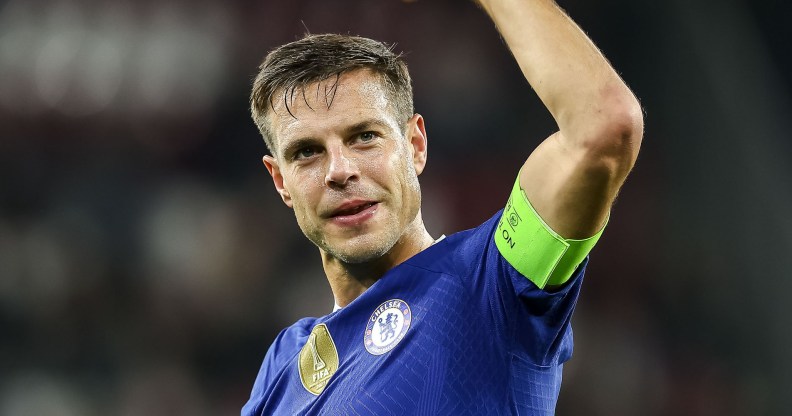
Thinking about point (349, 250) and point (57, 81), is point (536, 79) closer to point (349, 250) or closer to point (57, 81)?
point (349, 250)

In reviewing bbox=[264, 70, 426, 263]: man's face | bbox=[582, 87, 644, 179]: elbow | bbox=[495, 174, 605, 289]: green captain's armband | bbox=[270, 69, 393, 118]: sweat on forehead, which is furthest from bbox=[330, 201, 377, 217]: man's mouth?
bbox=[582, 87, 644, 179]: elbow

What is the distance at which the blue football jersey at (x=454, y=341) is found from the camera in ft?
6.28

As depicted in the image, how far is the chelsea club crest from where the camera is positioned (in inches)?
81.3

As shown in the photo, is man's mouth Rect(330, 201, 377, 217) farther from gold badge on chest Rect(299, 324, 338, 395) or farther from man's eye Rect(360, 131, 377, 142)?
gold badge on chest Rect(299, 324, 338, 395)

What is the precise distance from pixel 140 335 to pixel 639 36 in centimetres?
386

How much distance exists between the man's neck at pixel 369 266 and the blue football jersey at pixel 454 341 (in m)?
0.15

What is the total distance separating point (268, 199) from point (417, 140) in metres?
3.96

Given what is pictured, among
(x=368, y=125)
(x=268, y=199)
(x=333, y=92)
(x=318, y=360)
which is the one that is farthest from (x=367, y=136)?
(x=268, y=199)

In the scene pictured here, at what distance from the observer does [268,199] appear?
639 centimetres

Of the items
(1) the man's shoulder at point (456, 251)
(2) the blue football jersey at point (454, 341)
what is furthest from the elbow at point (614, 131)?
(1) the man's shoulder at point (456, 251)

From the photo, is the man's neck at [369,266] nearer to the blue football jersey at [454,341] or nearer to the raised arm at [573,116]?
the blue football jersey at [454,341]

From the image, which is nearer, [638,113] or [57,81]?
[638,113]

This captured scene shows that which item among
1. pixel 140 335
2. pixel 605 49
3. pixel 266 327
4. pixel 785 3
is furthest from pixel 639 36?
pixel 140 335

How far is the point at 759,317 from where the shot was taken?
5.76 m
